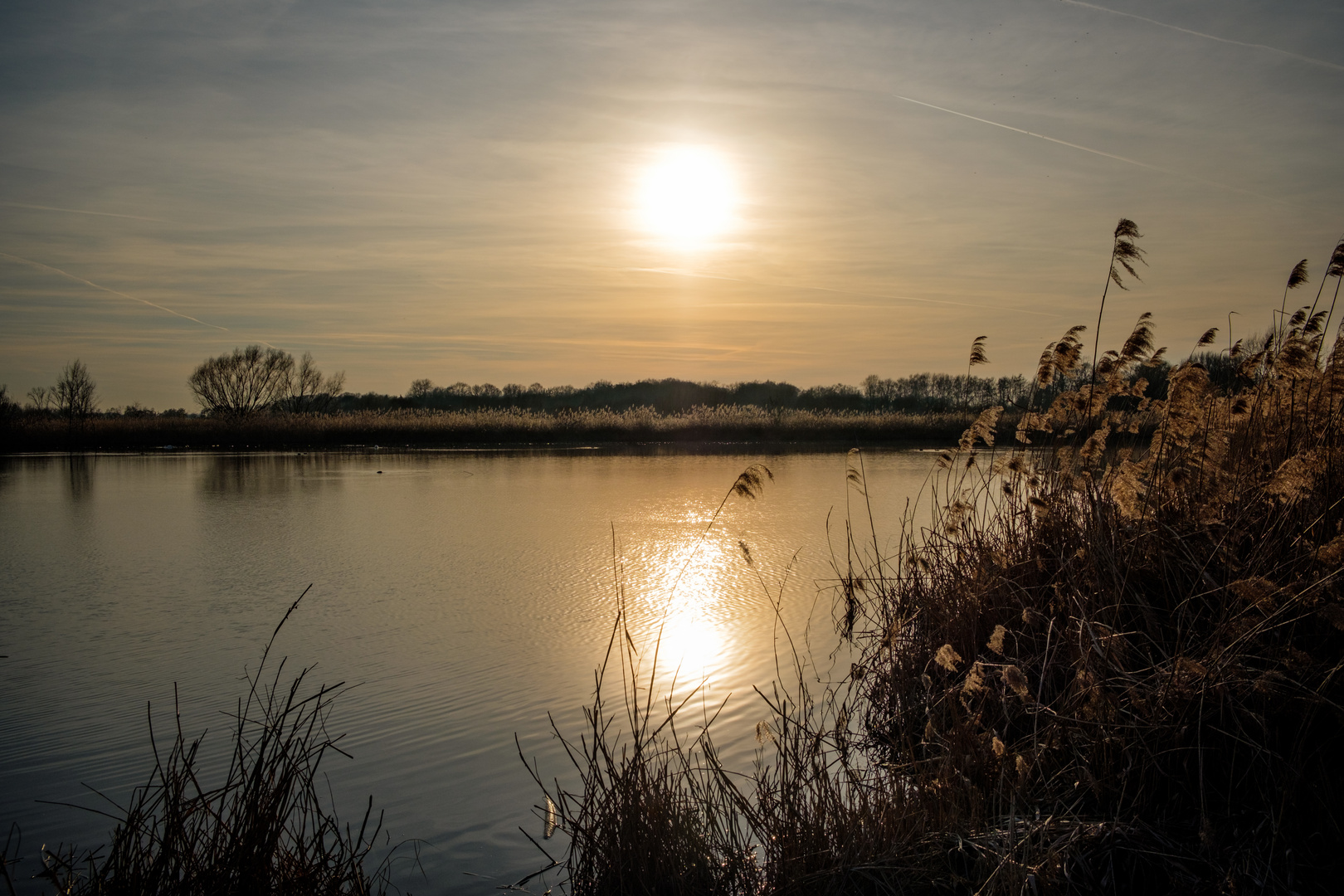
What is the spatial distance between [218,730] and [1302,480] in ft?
13.0

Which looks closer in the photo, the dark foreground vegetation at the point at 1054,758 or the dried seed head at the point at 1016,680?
the dark foreground vegetation at the point at 1054,758

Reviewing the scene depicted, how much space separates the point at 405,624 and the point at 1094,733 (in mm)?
4046

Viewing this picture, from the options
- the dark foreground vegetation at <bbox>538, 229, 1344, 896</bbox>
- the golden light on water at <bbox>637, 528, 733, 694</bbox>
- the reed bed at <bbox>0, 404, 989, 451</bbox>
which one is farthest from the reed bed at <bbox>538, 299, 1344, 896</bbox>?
the reed bed at <bbox>0, 404, 989, 451</bbox>

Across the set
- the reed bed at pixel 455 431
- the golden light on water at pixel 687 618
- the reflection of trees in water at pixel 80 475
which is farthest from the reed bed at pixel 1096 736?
the reed bed at pixel 455 431

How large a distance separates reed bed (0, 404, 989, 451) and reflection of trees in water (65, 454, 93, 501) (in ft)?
13.6

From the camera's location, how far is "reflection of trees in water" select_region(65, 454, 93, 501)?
12.7m

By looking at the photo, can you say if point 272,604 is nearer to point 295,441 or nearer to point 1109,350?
point 1109,350

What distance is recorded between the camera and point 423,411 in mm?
31531

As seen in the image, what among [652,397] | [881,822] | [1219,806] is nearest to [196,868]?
[881,822]

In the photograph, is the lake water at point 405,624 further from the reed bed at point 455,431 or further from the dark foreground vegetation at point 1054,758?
the reed bed at point 455,431

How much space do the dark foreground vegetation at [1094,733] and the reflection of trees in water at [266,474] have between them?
11.5 metres

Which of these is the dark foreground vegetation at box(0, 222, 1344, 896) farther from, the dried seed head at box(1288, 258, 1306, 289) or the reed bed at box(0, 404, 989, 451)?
the reed bed at box(0, 404, 989, 451)

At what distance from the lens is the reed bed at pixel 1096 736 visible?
2.11 metres

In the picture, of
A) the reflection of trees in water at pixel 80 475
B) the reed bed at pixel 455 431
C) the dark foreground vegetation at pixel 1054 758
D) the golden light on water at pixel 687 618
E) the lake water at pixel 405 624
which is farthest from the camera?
the reed bed at pixel 455 431
